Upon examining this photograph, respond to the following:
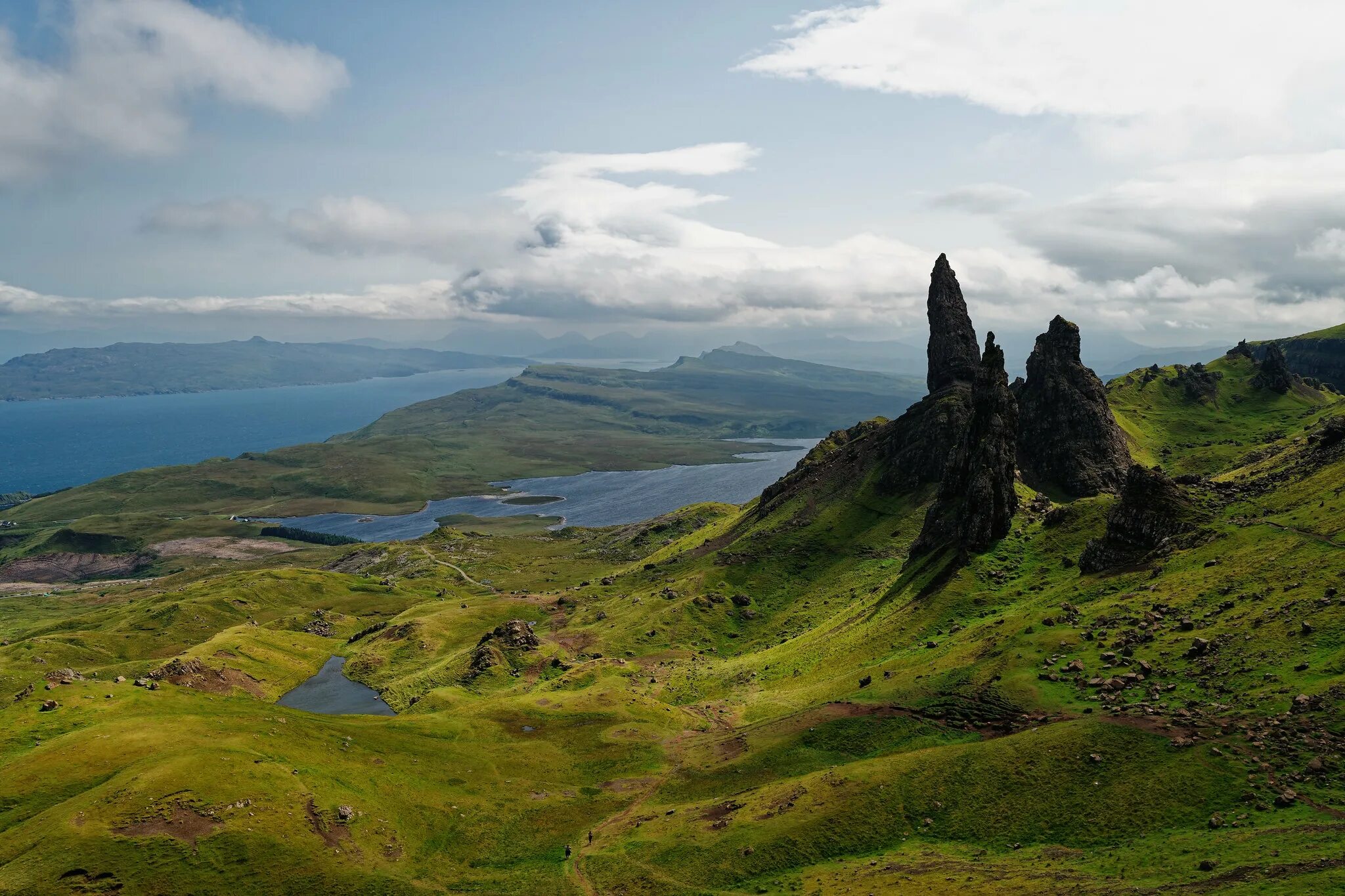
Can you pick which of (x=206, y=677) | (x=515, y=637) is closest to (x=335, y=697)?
(x=206, y=677)

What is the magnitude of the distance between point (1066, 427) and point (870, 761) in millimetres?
132587

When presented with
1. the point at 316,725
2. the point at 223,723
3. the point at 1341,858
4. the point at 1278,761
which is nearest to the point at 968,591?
the point at 1278,761

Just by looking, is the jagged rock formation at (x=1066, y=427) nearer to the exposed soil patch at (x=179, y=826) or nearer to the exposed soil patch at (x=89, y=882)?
the exposed soil patch at (x=179, y=826)

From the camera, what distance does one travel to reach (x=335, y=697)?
527 ft

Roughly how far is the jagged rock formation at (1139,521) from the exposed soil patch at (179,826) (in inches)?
4289

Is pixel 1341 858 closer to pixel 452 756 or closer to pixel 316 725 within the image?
pixel 452 756

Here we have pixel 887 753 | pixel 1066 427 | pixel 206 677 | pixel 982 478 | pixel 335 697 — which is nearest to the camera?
pixel 887 753

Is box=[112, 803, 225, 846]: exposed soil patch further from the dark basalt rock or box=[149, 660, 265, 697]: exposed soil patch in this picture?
the dark basalt rock

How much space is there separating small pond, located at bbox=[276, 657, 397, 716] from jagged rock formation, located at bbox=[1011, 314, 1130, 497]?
520 feet

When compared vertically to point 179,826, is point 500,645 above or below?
below

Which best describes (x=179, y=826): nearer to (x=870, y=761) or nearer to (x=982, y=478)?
(x=870, y=761)

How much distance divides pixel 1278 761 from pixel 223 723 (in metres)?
110

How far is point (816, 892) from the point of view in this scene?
5891 cm

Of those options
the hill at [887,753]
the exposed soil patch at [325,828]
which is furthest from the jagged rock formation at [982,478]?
the exposed soil patch at [325,828]
